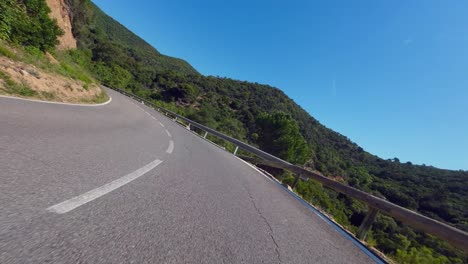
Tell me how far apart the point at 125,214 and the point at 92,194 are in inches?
21.7

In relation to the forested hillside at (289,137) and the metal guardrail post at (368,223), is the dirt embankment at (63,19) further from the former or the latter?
the metal guardrail post at (368,223)

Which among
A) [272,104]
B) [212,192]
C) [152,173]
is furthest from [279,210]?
[272,104]

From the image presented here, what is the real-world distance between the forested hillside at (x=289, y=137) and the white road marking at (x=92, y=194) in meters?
4.87

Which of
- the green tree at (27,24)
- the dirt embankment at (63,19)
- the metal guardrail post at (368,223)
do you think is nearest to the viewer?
the metal guardrail post at (368,223)

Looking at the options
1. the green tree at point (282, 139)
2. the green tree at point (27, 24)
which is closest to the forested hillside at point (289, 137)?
the green tree at point (282, 139)

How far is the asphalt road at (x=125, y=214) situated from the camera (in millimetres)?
2078

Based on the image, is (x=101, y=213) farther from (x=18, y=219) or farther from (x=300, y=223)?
(x=300, y=223)

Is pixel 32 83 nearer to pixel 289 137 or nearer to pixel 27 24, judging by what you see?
pixel 27 24

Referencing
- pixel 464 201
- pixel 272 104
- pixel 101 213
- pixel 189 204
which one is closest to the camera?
pixel 101 213

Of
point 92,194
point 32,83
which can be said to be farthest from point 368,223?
point 32,83

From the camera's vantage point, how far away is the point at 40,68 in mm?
11555

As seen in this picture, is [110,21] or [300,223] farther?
[110,21]

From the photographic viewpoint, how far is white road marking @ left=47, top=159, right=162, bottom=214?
2.49 m

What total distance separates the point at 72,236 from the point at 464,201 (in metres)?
54.6
